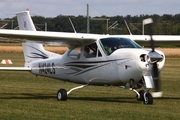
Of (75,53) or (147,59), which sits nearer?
(147,59)

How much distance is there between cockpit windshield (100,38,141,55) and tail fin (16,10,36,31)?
4220 mm

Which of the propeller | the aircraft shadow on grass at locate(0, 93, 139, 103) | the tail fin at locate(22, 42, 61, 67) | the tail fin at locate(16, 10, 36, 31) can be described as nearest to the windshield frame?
the propeller

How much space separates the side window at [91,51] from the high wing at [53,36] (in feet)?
0.53

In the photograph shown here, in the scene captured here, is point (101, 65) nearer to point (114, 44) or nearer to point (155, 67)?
point (114, 44)

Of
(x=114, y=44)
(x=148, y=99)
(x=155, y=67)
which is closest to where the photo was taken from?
(x=155, y=67)

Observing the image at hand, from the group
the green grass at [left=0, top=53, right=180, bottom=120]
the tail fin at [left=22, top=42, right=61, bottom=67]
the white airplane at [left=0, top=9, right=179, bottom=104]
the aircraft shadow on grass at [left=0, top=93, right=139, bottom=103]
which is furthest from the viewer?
the tail fin at [left=22, top=42, right=61, bottom=67]


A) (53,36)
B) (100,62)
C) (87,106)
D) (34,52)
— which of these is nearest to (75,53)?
(53,36)

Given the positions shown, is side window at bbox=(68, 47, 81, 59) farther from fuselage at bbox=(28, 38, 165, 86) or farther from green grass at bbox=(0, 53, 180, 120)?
green grass at bbox=(0, 53, 180, 120)

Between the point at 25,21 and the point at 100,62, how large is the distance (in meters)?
4.56

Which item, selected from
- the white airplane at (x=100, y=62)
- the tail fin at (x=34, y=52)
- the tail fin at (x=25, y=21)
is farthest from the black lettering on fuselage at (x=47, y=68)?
the tail fin at (x=25, y=21)

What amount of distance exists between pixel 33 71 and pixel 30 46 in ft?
4.36

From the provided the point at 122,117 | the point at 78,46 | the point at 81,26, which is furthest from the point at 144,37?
the point at 81,26

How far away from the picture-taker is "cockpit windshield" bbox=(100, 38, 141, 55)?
1574 cm

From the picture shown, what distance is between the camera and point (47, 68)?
18.5 meters
